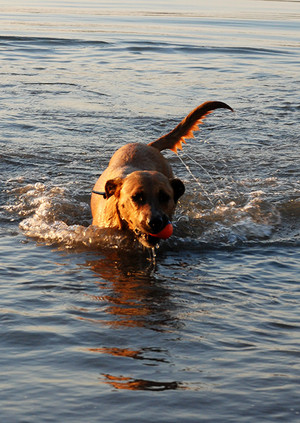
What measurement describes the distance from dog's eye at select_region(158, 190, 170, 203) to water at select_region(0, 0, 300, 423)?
63 centimetres

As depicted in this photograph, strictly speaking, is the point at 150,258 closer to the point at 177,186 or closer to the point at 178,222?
the point at 177,186

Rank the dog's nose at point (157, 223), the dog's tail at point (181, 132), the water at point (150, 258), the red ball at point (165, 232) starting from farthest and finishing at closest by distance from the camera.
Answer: the dog's tail at point (181, 132) → the red ball at point (165, 232) → the dog's nose at point (157, 223) → the water at point (150, 258)

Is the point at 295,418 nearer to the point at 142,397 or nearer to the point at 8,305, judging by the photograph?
the point at 142,397

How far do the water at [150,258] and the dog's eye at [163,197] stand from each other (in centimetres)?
63

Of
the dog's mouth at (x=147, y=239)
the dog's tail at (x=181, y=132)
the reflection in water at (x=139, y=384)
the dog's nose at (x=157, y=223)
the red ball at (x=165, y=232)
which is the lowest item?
the reflection in water at (x=139, y=384)

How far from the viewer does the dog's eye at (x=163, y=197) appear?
6500 mm

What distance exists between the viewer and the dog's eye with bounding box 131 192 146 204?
21.1 feet

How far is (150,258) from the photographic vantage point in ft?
22.7

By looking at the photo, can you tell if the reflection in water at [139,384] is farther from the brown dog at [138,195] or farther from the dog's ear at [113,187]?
the dog's ear at [113,187]

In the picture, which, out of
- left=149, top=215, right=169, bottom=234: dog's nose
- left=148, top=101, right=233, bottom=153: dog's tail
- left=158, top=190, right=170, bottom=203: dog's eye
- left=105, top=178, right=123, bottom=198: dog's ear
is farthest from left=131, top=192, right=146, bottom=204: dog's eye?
left=148, top=101, right=233, bottom=153: dog's tail

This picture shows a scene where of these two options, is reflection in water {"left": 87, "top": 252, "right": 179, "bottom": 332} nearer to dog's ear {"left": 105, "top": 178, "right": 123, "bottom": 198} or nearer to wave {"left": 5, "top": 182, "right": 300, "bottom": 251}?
wave {"left": 5, "top": 182, "right": 300, "bottom": 251}

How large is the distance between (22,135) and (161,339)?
710 centimetres

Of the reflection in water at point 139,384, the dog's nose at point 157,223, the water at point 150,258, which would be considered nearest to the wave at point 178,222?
the water at point 150,258

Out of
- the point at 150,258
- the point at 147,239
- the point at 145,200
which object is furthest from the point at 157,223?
the point at 150,258
